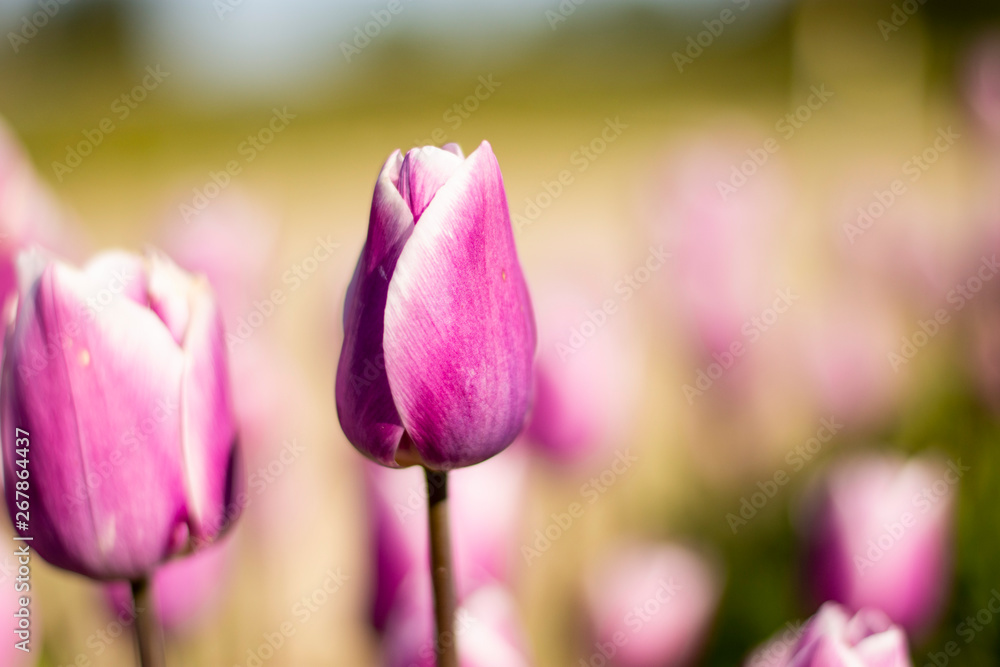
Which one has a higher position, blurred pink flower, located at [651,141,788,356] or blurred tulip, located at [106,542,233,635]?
blurred pink flower, located at [651,141,788,356]

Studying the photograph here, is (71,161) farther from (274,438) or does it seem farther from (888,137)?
(274,438)

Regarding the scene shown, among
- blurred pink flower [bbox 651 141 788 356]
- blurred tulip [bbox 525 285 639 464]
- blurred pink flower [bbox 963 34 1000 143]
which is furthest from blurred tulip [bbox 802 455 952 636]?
blurred pink flower [bbox 963 34 1000 143]

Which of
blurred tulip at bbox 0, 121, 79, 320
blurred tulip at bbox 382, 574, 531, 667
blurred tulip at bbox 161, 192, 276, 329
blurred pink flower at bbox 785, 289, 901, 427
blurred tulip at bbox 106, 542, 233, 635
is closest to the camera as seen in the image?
blurred tulip at bbox 382, 574, 531, 667

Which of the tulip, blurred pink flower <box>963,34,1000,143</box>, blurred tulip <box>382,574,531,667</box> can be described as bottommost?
blurred tulip <box>382,574,531,667</box>

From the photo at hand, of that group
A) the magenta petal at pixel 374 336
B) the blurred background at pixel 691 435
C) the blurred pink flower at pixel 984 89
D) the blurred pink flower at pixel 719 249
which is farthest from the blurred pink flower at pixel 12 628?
the blurred pink flower at pixel 984 89

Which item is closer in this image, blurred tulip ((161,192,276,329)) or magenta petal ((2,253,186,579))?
magenta petal ((2,253,186,579))

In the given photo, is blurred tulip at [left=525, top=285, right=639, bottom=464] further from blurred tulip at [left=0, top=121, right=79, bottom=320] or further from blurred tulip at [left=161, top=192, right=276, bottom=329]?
blurred tulip at [left=0, top=121, right=79, bottom=320]

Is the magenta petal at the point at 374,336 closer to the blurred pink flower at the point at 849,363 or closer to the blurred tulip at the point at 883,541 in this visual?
→ the blurred tulip at the point at 883,541
